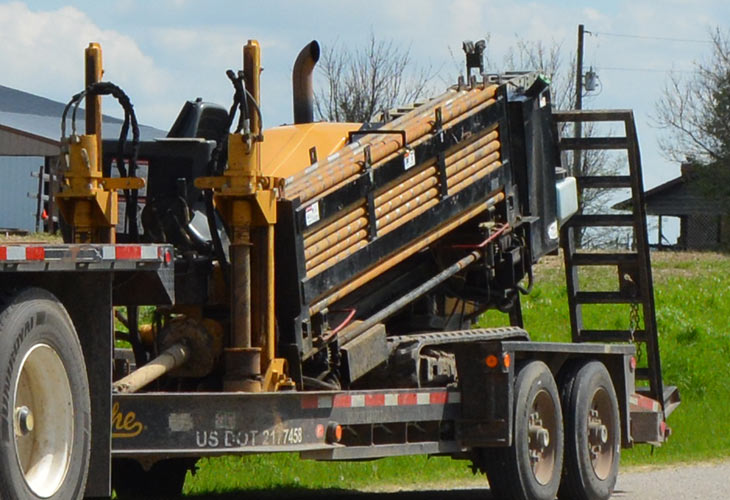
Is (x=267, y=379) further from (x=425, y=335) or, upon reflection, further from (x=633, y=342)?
(x=633, y=342)

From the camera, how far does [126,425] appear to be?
28.2 ft

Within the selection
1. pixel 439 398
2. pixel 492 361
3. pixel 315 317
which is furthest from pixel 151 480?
pixel 492 361

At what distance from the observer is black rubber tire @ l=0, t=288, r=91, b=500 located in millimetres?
6844

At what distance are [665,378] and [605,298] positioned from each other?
23.1 ft

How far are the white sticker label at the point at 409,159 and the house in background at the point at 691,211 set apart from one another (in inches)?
1450

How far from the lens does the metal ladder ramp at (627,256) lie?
13375 millimetres

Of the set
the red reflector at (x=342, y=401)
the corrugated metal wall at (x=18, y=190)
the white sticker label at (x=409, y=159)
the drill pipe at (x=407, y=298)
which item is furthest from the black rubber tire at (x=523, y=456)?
the corrugated metal wall at (x=18, y=190)

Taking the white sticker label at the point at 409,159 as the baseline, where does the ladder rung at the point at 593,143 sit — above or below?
above

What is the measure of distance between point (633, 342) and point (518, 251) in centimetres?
225

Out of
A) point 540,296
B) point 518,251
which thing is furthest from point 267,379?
point 540,296

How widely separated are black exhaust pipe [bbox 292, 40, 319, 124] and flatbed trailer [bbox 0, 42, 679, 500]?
8 centimetres

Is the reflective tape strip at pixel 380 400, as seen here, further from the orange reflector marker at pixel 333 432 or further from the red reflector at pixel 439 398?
the orange reflector marker at pixel 333 432

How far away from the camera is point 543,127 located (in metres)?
12.4

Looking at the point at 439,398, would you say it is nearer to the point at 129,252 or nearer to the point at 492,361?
the point at 492,361
